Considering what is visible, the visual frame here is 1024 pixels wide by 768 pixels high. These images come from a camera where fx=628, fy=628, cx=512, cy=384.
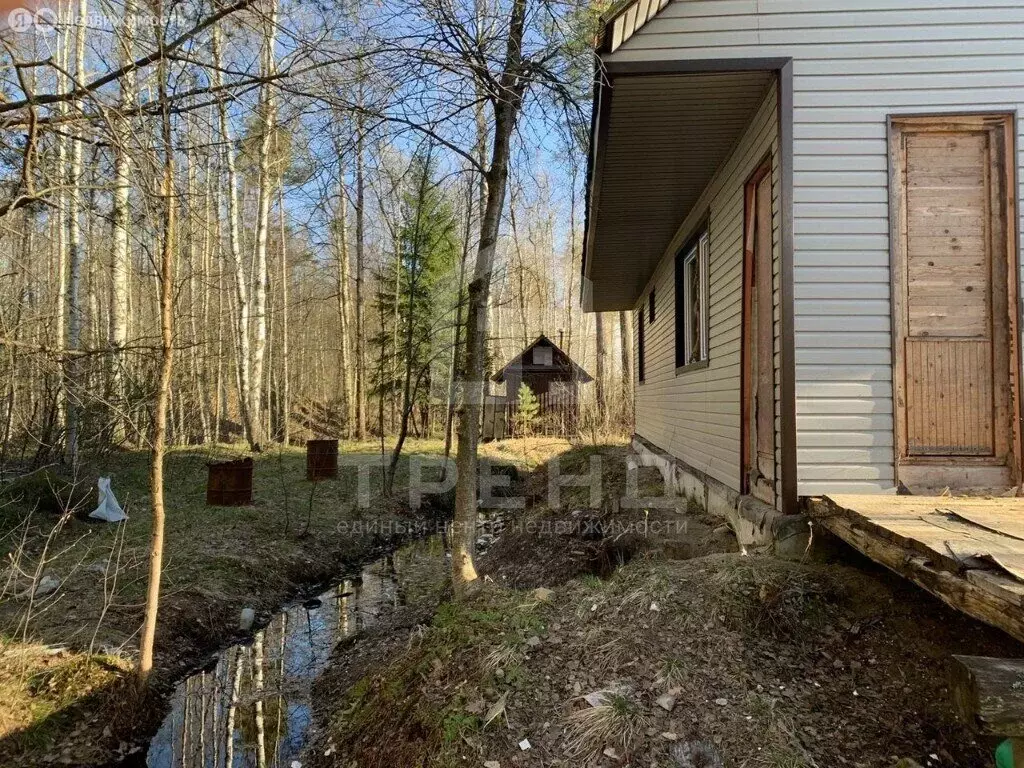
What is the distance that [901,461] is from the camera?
4.29m

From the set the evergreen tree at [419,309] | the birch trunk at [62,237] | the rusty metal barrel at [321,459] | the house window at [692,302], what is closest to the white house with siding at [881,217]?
the house window at [692,302]

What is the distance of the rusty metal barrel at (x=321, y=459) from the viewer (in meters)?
11.4

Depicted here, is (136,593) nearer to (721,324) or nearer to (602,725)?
(602,725)

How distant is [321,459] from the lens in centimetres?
1170

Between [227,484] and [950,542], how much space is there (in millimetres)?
8782

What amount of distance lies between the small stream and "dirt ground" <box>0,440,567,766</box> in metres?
0.20

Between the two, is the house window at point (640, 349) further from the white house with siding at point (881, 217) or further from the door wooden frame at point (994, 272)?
the door wooden frame at point (994, 272)

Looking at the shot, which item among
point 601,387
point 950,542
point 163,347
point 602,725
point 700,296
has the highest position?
point 700,296

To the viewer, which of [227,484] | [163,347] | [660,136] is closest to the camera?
[163,347]

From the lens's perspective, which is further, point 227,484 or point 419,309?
point 419,309

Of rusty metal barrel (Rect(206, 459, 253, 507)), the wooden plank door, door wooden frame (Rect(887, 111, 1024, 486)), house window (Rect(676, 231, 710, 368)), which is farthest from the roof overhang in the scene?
rusty metal barrel (Rect(206, 459, 253, 507))

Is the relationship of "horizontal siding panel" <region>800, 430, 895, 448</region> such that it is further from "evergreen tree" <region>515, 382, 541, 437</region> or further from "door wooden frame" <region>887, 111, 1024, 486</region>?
"evergreen tree" <region>515, 382, 541, 437</region>

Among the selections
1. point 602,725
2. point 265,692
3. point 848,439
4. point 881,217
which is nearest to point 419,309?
point 265,692

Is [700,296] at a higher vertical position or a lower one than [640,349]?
higher
